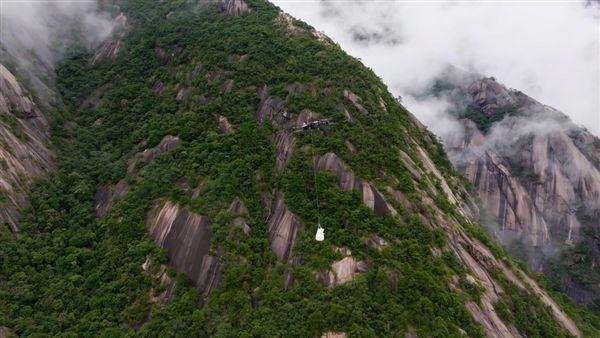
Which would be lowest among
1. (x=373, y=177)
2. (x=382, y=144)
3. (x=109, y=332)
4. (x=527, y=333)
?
(x=109, y=332)

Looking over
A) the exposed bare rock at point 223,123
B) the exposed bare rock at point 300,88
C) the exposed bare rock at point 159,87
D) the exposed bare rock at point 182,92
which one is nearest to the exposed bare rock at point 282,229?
the exposed bare rock at point 223,123

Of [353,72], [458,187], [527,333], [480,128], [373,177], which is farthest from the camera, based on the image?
[480,128]

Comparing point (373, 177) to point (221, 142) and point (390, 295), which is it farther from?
point (221, 142)

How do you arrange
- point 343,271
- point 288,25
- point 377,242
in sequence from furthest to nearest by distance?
point 288,25, point 377,242, point 343,271

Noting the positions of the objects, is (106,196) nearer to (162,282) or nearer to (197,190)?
(197,190)

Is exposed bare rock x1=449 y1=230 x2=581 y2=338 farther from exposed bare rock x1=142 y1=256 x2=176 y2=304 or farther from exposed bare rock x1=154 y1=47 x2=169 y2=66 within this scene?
exposed bare rock x1=154 y1=47 x2=169 y2=66

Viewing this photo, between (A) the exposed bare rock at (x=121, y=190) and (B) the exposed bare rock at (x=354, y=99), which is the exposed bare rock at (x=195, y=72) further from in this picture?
(B) the exposed bare rock at (x=354, y=99)

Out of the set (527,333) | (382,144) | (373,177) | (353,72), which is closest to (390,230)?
(373,177)

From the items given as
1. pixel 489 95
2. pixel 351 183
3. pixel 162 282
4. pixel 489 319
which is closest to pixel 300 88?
pixel 351 183
